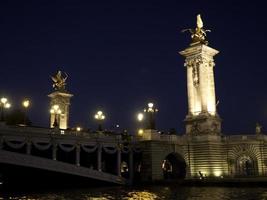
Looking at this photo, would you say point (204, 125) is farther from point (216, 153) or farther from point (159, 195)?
point (159, 195)

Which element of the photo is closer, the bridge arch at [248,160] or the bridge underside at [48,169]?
the bridge underside at [48,169]

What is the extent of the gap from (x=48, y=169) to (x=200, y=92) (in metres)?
22.5

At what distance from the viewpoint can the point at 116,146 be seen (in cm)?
4253

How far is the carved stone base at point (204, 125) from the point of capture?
48.4 metres

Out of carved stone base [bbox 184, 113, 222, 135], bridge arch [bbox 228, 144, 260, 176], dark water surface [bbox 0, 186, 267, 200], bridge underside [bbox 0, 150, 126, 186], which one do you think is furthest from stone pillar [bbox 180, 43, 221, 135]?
dark water surface [bbox 0, 186, 267, 200]

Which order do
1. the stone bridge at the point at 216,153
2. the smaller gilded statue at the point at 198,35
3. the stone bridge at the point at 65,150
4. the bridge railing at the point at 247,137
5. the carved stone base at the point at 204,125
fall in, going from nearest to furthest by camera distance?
the stone bridge at the point at 65,150
the stone bridge at the point at 216,153
the bridge railing at the point at 247,137
the carved stone base at the point at 204,125
the smaller gilded statue at the point at 198,35

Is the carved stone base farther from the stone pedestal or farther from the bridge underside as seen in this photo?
the stone pedestal

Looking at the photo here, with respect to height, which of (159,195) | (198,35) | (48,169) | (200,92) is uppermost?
(198,35)

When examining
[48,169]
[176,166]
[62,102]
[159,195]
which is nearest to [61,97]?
[62,102]

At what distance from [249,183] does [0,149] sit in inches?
Result: 831

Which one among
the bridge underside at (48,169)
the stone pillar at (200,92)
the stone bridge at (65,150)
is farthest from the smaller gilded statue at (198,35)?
the bridge underside at (48,169)

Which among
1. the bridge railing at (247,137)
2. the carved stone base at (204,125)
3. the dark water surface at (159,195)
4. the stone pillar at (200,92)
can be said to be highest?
the stone pillar at (200,92)

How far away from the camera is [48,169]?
3634 cm

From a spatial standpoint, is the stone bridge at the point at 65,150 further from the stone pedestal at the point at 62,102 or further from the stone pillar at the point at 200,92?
the stone pedestal at the point at 62,102
